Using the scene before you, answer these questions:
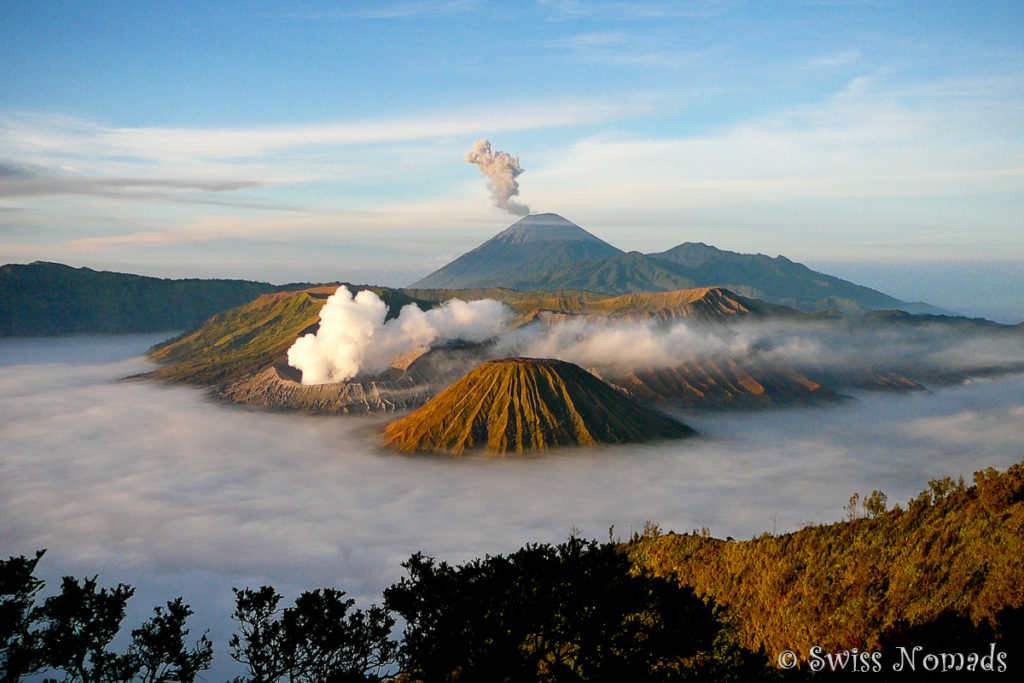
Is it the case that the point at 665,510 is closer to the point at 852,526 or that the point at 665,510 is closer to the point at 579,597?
the point at 852,526

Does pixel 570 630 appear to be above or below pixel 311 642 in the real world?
above

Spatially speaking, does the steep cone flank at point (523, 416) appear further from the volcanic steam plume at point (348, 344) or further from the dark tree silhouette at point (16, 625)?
the dark tree silhouette at point (16, 625)

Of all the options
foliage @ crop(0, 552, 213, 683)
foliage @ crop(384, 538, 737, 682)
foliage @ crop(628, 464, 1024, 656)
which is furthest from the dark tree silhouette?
foliage @ crop(628, 464, 1024, 656)

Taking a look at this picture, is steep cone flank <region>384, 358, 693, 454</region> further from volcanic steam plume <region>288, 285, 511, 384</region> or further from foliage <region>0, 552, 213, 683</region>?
foliage <region>0, 552, 213, 683</region>

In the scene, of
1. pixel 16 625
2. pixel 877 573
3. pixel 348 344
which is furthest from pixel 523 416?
pixel 16 625

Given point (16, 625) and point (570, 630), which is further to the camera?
point (16, 625)

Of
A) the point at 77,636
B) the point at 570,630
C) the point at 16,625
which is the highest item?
the point at 570,630

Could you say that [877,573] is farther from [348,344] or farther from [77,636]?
[348,344]
